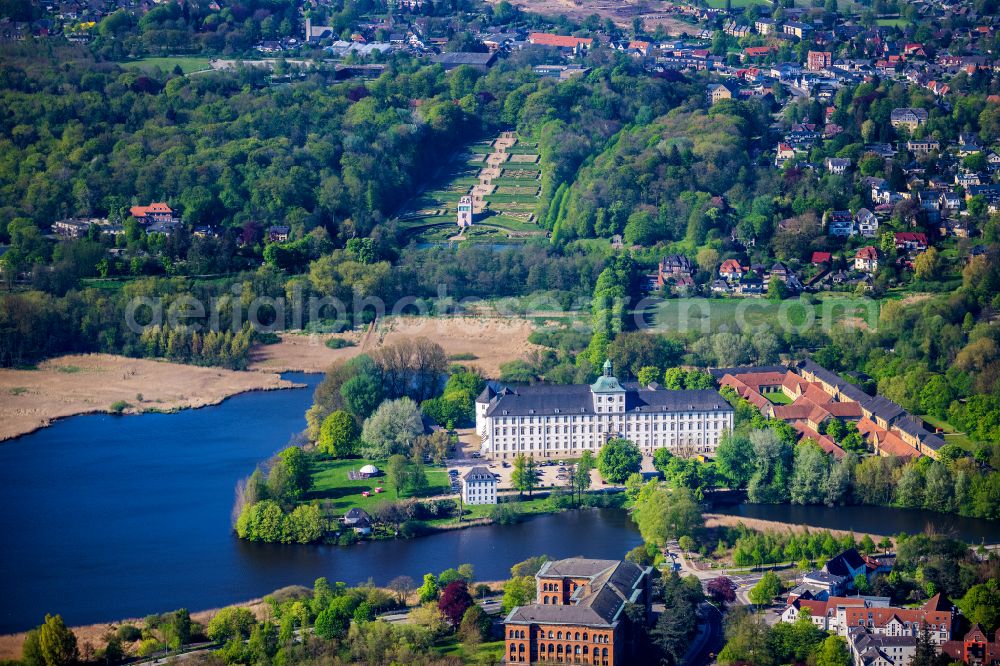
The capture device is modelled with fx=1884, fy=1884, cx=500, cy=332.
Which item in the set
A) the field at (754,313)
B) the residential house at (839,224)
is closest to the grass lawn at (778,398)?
the field at (754,313)

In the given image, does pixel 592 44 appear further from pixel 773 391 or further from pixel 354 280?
pixel 773 391

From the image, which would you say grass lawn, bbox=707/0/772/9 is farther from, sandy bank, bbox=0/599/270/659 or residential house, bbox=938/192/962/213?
sandy bank, bbox=0/599/270/659

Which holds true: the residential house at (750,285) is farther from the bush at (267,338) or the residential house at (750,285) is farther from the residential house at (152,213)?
the residential house at (152,213)

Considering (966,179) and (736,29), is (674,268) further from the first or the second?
(736,29)

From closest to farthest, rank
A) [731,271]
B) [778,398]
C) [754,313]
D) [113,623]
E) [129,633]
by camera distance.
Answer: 1. [129,633]
2. [113,623]
3. [778,398]
4. [754,313]
5. [731,271]

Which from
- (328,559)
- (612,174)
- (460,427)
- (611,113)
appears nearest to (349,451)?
(460,427)

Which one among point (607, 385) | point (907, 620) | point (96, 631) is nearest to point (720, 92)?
point (607, 385)
